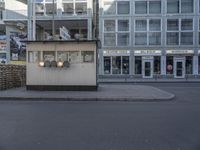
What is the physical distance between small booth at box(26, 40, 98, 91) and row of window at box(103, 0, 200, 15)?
2719 cm

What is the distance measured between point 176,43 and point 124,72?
25.7ft

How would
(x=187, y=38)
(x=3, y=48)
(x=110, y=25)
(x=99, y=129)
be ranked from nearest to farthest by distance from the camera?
(x=99, y=129) → (x=187, y=38) → (x=110, y=25) → (x=3, y=48)

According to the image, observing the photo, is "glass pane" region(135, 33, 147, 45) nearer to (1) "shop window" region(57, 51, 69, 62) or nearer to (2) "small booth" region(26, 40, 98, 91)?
(2) "small booth" region(26, 40, 98, 91)

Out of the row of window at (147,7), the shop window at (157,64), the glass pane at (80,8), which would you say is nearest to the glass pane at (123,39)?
the row of window at (147,7)

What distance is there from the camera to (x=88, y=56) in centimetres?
2103

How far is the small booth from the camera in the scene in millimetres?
20719

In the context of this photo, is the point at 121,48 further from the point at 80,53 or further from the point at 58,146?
the point at 58,146

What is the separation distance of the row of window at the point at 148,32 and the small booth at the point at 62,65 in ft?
85.4

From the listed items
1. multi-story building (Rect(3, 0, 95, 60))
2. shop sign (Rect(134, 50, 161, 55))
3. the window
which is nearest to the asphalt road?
multi-story building (Rect(3, 0, 95, 60))

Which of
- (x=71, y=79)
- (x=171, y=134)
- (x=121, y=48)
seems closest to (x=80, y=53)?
(x=71, y=79)

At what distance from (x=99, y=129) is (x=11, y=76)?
1515 centimetres

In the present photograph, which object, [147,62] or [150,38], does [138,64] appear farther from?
[150,38]

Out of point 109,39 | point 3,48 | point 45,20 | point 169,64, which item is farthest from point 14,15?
point 169,64

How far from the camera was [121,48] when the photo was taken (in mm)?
46500
